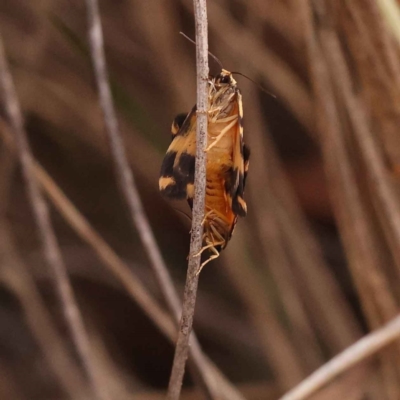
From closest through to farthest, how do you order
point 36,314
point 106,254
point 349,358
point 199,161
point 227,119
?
point 199,161
point 227,119
point 349,358
point 106,254
point 36,314

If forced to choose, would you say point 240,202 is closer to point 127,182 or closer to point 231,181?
point 231,181

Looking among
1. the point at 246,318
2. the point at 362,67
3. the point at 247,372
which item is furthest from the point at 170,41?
the point at 247,372

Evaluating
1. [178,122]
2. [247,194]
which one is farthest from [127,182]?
[247,194]

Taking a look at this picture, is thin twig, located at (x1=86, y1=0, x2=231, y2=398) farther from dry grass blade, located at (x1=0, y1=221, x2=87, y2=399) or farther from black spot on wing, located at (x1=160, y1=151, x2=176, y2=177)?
dry grass blade, located at (x1=0, y1=221, x2=87, y2=399)

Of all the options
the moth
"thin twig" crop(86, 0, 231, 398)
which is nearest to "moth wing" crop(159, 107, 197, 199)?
the moth

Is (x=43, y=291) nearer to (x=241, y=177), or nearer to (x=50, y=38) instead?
(x=50, y=38)

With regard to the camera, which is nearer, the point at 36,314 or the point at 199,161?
the point at 199,161
